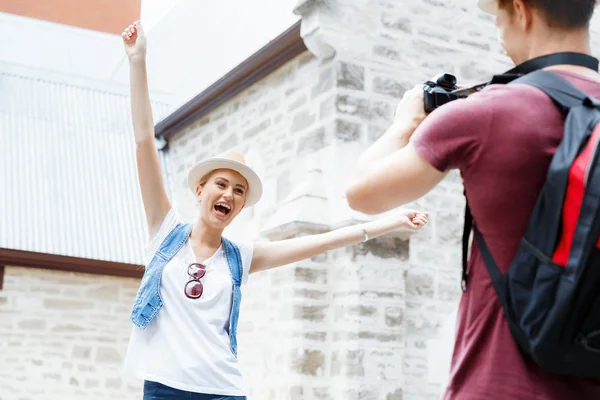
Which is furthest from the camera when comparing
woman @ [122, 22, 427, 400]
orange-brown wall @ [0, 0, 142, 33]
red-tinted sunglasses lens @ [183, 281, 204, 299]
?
orange-brown wall @ [0, 0, 142, 33]

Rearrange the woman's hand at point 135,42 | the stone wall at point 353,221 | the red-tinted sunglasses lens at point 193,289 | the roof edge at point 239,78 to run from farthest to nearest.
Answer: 1. the roof edge at point 239,78
2. the stone wall at point 353,221
3. the red-tinted sunglasses lens at point 193,289
4. the woman's hand at point 135,42

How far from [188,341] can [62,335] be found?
618 centimetres

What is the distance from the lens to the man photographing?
135 cm

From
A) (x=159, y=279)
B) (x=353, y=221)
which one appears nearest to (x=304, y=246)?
(x=159, y=279)

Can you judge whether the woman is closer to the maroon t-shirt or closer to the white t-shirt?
the white t-shirt

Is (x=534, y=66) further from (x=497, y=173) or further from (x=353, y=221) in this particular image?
(x=353, y=221)

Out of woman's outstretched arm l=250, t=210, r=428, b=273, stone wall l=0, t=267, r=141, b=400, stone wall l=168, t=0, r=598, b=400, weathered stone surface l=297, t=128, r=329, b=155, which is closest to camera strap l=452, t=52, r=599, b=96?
woman's outstretched arm l=250, t=210, r=428, b=273

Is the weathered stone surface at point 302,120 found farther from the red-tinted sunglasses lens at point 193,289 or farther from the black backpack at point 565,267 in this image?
the black backpack at point 565,267

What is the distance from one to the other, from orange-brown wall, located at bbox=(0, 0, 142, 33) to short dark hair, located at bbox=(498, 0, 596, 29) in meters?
13.4

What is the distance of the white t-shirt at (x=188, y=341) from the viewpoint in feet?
8.87

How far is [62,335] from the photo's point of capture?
8.41 meters

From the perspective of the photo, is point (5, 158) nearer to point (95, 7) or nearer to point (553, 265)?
point (95, 7)

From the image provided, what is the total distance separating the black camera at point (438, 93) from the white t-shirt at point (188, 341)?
4.76ft

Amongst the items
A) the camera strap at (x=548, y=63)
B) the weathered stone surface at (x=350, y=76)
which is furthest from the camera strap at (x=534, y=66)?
the weathered stone surface at (x=350, y=76)
